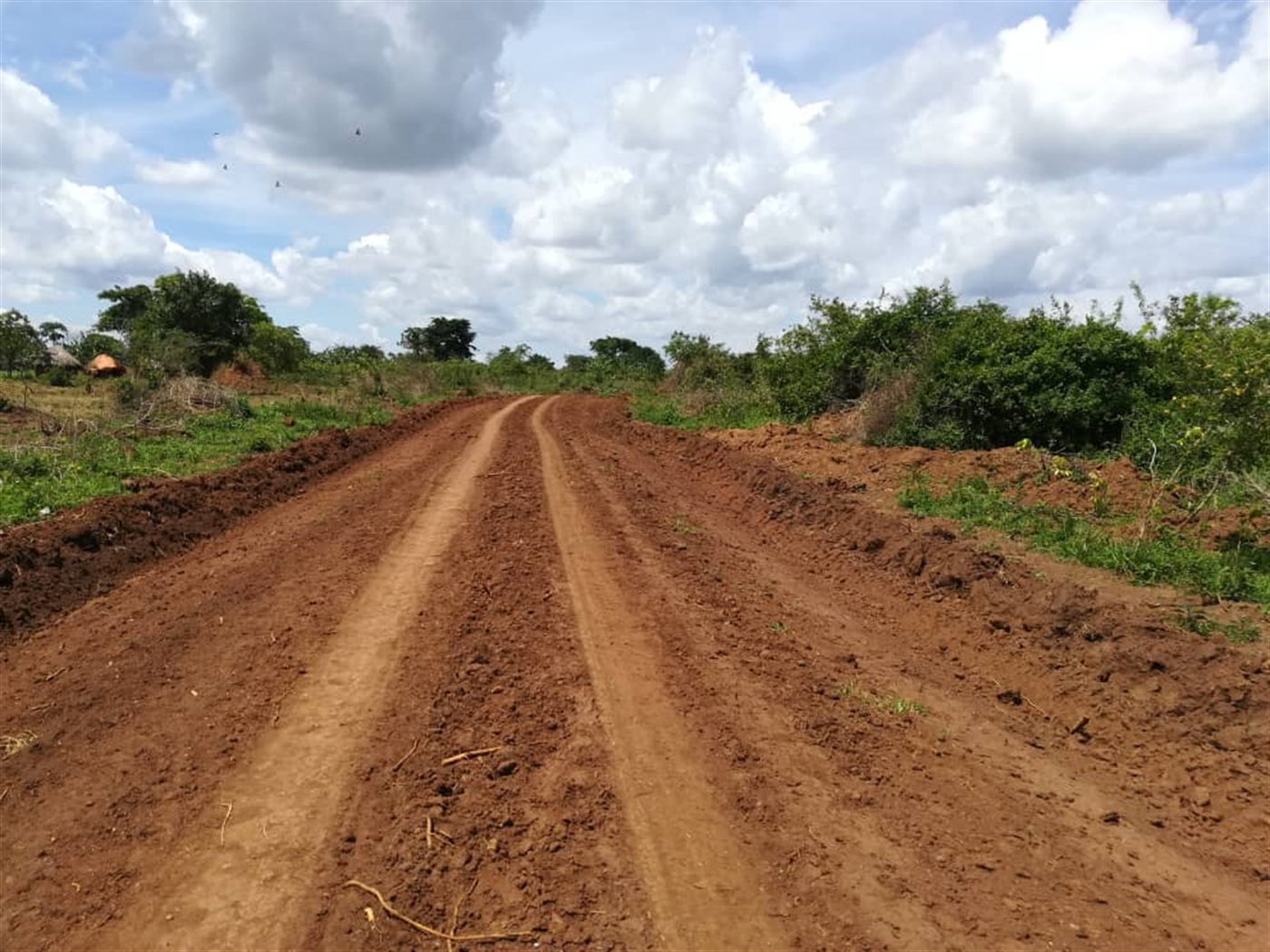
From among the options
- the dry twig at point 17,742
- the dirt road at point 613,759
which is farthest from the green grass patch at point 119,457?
the dry twig at point 17,742

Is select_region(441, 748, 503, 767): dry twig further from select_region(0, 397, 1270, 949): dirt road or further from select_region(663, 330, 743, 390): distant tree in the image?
select_region(663, 330, 743, 390): distant tree

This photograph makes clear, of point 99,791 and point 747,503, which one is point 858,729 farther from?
point 747,503

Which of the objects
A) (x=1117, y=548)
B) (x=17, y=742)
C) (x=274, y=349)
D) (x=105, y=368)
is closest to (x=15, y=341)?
(x=105, y=368)

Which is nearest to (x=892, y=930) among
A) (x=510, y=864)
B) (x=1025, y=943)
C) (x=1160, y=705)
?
(x=1025, y=943)

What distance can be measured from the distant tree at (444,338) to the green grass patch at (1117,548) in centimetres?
6509

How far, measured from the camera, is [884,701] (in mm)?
5703

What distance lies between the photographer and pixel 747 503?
42.9ft

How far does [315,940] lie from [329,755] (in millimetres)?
1407

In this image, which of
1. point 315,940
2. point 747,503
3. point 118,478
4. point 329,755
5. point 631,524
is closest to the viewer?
point 315,940

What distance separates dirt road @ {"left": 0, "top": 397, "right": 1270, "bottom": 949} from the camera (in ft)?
11.5

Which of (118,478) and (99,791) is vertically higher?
(118,478)

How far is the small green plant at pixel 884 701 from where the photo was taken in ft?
18.3

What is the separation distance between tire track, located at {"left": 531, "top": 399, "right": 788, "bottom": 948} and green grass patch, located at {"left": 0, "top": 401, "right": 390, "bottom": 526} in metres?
7.34

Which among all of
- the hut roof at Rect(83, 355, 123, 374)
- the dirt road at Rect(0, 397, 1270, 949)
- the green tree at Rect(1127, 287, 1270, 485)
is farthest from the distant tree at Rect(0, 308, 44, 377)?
the green tree at Rect(1127, 287, 1270, 485)
